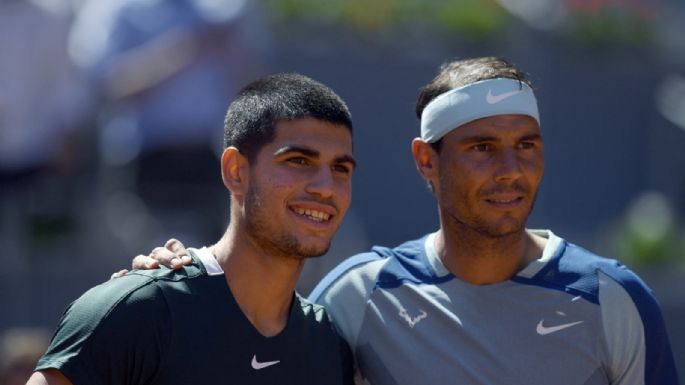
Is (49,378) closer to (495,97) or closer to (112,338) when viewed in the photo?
(112,338)

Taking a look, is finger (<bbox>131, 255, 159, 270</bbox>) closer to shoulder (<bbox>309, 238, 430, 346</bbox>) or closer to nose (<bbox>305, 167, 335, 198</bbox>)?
nose (<bbox>305, 167, 335, 198</bbox>)

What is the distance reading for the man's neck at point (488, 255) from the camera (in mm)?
4297

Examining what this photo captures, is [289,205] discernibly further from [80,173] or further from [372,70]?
[372,70]

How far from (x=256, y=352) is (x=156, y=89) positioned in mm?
3984

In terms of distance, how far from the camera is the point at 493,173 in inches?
166

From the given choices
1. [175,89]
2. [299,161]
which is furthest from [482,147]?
[175,89]

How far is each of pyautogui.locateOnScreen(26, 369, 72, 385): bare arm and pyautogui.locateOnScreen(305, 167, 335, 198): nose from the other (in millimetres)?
957

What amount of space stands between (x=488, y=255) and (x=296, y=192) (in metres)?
0.80

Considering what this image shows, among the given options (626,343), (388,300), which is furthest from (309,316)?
(626,343)

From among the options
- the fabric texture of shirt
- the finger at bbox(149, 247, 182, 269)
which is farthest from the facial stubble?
the fabric texture of shirt

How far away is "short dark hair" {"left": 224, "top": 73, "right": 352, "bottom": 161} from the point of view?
3.97 m

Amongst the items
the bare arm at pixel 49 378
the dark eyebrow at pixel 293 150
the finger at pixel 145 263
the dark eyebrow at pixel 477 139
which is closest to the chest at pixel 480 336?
the dark eyebrow at pixel 477 139

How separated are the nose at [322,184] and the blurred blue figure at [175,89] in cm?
361

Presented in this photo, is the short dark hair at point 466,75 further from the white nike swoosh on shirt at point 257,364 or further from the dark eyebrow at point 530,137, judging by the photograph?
the white nike swoosh on shirt at point 257,364
